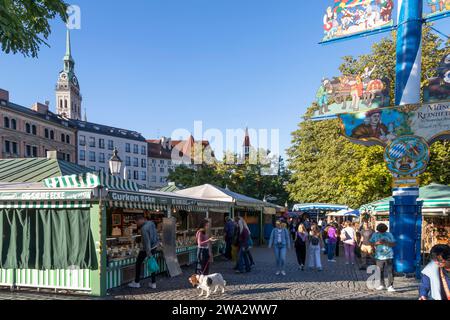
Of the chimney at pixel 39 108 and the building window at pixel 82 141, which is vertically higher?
the chimney at pixel 39 108

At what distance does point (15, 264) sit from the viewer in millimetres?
8719

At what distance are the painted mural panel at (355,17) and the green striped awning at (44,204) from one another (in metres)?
9.82

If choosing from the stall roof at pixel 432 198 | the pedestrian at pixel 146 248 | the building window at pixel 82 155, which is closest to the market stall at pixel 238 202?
the stall roof at pixel 432 198

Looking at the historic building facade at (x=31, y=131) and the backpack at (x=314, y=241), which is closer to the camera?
the backpack at (x=314, y=241)

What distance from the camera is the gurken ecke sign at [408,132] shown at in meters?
11.2

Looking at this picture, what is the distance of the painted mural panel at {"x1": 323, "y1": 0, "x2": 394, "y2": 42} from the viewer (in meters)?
12.3

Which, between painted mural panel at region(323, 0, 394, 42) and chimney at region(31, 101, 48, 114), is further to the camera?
chimney at region(31, 101, 48, 114)

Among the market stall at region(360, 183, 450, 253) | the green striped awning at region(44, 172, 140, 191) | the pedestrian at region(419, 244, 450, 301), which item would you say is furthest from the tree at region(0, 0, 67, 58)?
the market stall at region(360, 183, 450, 253)

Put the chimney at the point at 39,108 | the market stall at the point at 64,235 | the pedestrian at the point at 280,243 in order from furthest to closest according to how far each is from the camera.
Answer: the chimney at the point at 39,108, the pedestrian at the point at 280,243, the market stall at the point at 64,235

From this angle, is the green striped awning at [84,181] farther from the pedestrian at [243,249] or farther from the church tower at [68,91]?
the church tower at [68,91]

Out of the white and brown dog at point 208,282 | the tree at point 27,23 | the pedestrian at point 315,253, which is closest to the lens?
the tree at point 27,23

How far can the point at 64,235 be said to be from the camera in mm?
8398

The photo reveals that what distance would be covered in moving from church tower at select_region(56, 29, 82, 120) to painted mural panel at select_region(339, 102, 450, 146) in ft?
325

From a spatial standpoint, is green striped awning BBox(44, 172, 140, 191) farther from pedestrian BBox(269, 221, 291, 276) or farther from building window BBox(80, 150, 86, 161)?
building window BBox(80, 150, 86, 161)
